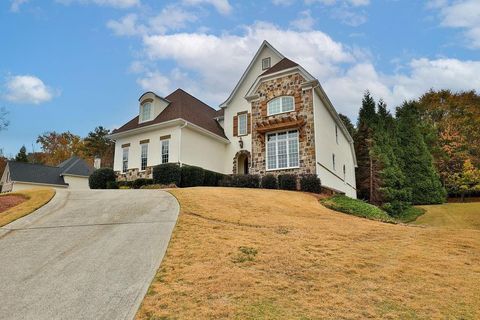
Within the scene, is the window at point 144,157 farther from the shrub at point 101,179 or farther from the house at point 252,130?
the shrub at point 101,179

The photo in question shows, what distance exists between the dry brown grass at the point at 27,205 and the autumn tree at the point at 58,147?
41872 millimetres

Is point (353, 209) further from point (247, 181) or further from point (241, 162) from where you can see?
point (241, 162)

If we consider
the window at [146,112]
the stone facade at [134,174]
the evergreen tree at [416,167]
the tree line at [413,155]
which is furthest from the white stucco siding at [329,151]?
the window at [146,112]

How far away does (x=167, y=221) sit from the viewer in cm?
920

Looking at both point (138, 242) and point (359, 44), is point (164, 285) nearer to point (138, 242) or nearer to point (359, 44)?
point (138, 242)

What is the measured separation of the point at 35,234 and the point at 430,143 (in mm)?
36837

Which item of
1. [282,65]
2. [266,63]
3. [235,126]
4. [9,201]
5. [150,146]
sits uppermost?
[266,63]

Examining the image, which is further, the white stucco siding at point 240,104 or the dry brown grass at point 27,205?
the white stucco siding at point 240,104

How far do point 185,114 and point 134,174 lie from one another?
210 inches

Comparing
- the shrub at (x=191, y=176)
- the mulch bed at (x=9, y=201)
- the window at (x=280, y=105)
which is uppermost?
the window at (x=280, y=105)

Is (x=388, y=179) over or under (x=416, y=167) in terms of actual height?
under

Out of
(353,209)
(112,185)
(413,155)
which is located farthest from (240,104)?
(413,155)

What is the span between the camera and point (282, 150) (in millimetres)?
20625

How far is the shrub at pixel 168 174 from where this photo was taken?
19078mm
